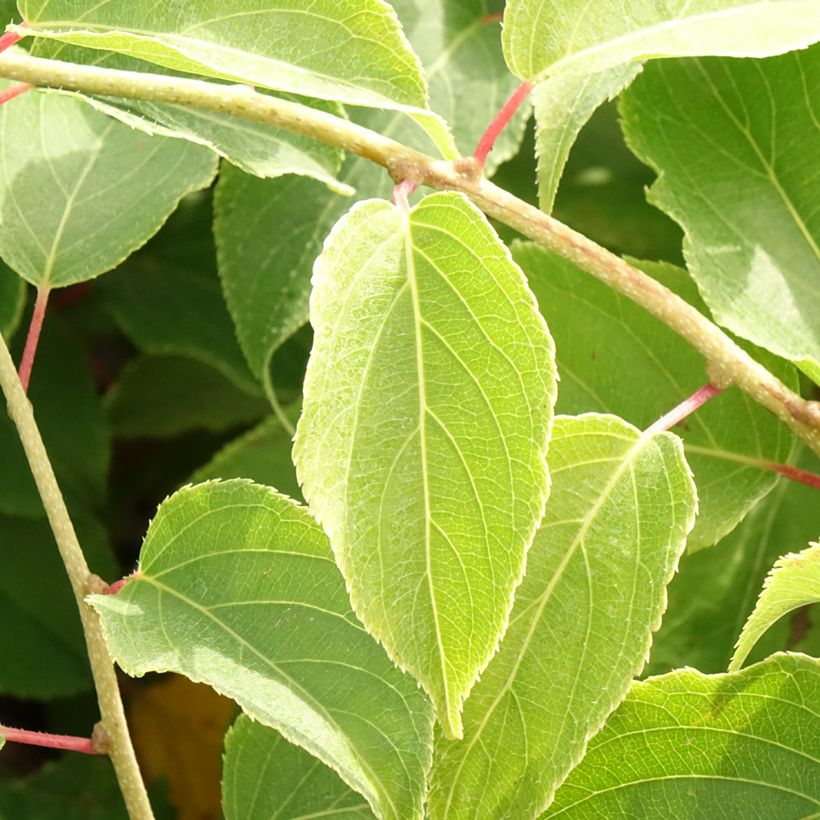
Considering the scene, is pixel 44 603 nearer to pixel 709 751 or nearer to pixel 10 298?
pixel 10 298

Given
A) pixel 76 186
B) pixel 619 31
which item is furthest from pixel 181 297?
pixel 619 31

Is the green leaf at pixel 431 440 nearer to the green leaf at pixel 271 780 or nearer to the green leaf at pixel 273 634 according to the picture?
the green leaf at pixel 273 634

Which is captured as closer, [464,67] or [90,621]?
[90,621]

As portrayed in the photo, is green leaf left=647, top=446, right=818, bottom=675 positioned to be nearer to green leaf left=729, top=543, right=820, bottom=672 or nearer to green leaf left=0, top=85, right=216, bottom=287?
green leaf left=729, top=543, right=820, bottom=672

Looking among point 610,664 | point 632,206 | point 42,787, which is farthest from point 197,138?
point 42,787

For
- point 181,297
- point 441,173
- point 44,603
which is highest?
point 441,173

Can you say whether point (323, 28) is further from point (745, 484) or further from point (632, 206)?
point (632, 206)
